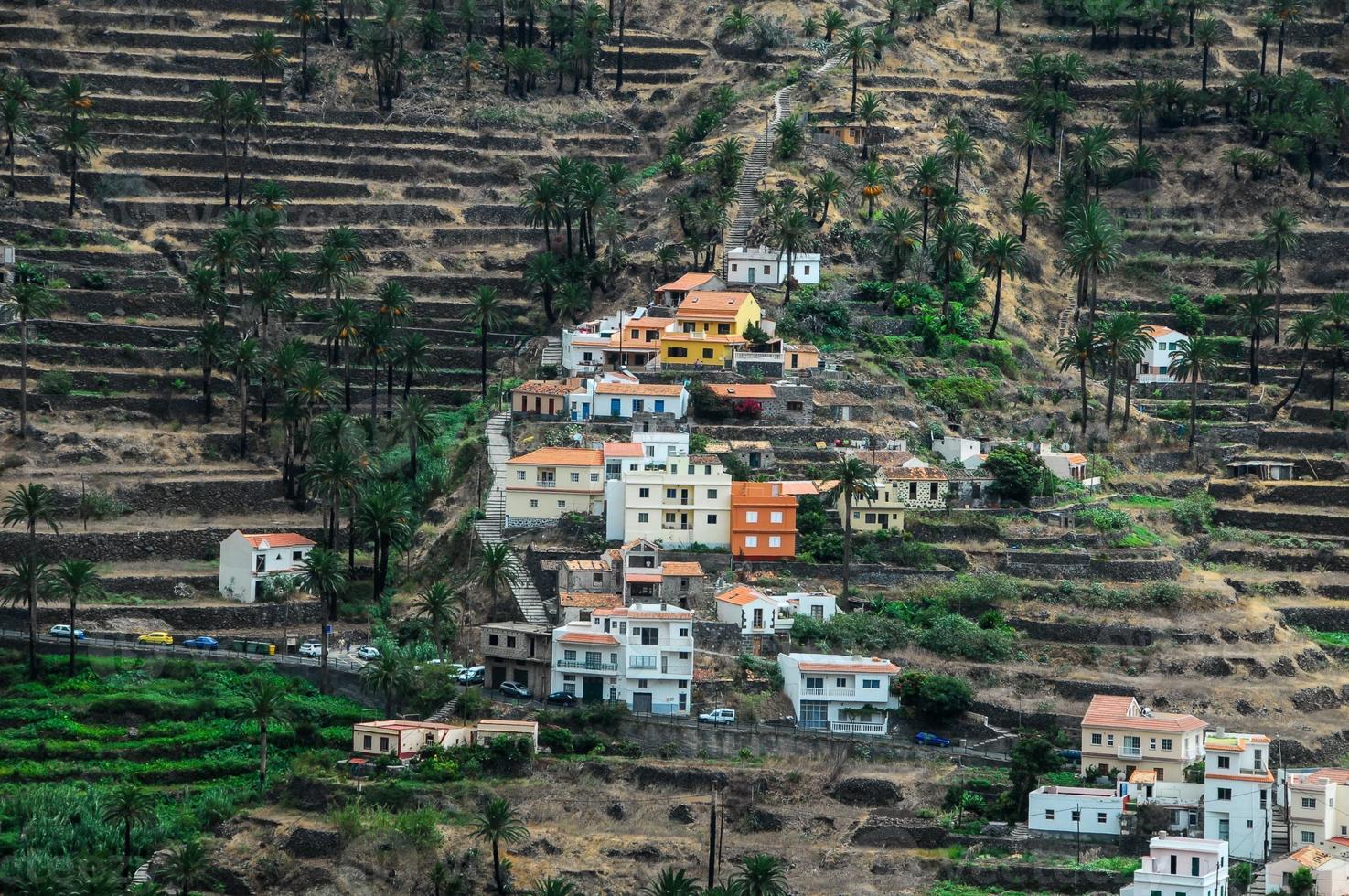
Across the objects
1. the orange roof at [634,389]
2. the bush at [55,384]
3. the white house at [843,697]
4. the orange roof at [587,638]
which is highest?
the orange roof at [634,389]

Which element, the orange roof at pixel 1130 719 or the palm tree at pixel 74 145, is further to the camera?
the palm tree at pixel 74 145

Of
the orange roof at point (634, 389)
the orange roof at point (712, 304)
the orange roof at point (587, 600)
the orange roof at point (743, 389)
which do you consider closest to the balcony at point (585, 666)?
the orange roof at point (587, 600)

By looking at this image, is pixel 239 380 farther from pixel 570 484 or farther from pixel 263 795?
pixel 263 795

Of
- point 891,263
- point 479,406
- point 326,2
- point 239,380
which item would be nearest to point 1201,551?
point 891,263

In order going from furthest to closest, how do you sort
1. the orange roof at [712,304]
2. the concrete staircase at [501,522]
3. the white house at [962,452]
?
the orange roof at [712,304] → the white house at [962,452] → the concrete staircase at [501,522]

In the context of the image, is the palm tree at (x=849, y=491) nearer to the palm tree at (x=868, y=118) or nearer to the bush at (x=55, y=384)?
the palm tree at (x=868, y=118)

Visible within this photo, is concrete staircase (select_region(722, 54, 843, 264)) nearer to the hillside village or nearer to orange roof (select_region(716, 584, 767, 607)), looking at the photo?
the hillside village
